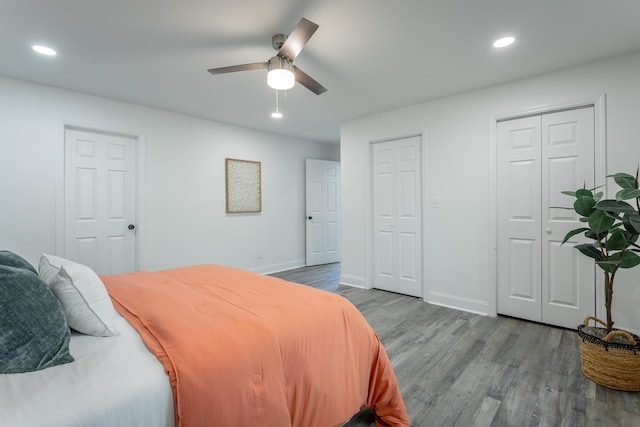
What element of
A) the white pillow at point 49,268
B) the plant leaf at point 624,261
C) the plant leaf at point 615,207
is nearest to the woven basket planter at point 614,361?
the plant leaf at point 624,261

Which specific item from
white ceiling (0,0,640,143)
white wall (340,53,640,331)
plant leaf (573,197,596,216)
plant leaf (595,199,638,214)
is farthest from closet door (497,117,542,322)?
plant leaf (595,199,638,214)

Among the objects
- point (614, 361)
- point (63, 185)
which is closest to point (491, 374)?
point (614, 361)

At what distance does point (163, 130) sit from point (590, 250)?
14.8 ft

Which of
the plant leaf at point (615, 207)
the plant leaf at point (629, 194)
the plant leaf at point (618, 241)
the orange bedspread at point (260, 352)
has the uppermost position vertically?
the plant leaf at point (629, 194)

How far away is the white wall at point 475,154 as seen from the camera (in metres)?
2.55

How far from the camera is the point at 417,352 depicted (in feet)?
7.94

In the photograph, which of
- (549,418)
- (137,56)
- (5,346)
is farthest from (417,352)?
(137,56)

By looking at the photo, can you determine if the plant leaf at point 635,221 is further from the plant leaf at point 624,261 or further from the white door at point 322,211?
the white door at point 322,211

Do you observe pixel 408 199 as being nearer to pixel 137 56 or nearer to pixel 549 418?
pixel 549 418

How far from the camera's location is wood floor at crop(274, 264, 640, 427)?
1694mm

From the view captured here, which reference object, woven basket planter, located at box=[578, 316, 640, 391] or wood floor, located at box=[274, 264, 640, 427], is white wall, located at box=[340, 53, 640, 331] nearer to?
wood floor, located at box=[274, 264, 640, 427]

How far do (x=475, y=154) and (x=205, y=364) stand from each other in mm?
3280

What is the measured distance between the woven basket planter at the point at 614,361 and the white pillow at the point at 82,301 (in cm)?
275

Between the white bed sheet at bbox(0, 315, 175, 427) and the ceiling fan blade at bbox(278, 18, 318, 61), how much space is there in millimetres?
1790
